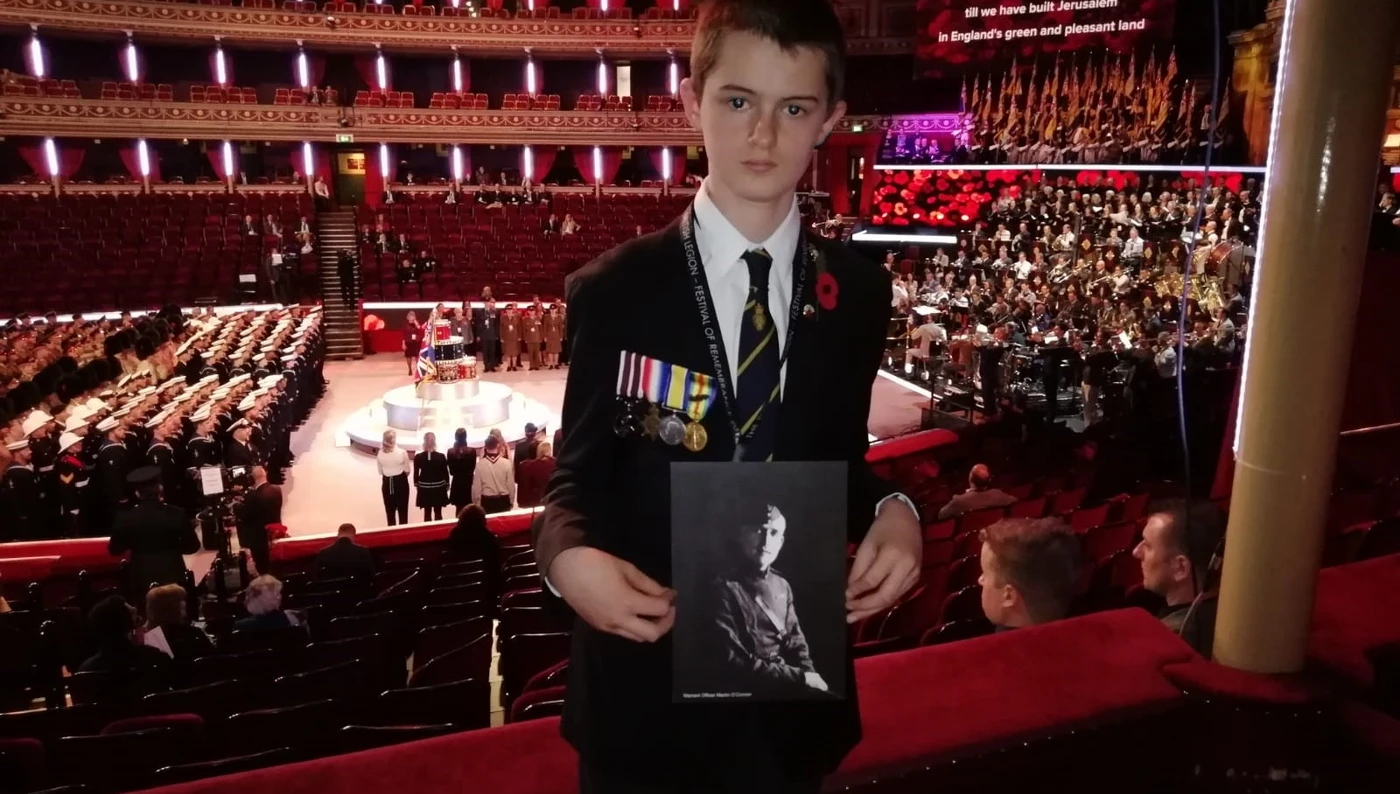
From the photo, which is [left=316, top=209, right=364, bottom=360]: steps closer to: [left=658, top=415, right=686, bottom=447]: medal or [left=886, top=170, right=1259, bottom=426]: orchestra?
[left=886, top=170, right=1259, bottom=426]: orchestra

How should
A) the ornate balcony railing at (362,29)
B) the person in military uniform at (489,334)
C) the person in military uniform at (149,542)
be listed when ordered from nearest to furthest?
the person in military uniform at (149,542) → the person in military uniform at (489,334) → the ornate balcony railing at (362,29)

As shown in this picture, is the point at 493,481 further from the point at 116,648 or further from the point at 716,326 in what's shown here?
the point at 716,326

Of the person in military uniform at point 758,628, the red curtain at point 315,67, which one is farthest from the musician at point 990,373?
the red curtain at point 315,67

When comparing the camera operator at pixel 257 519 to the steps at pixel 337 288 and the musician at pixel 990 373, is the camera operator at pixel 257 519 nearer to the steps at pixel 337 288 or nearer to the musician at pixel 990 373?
the musician at pixel 990 373

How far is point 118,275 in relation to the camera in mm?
19359

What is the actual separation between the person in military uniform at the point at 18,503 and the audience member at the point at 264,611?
5362mm

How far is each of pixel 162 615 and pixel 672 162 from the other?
25.3 m

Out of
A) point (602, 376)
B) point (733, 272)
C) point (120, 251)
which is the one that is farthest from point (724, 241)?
point (120, 251)

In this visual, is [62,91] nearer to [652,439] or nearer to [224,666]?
Answer: [224,666]

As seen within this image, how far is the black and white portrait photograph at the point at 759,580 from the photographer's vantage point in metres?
1.29

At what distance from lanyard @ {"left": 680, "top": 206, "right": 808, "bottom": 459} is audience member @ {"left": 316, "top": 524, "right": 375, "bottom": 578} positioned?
5906 millimetres

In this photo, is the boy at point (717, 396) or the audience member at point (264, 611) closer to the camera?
the boy at point (717, 396)

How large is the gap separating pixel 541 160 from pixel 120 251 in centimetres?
1230

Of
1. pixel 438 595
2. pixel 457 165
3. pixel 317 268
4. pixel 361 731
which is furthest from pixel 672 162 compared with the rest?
pixel 361 731
